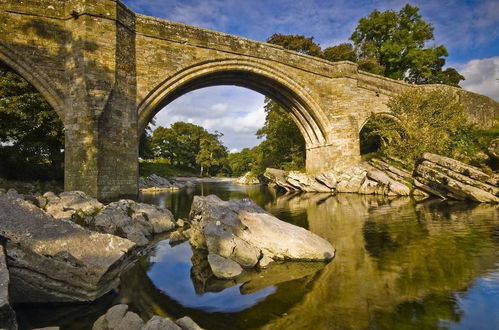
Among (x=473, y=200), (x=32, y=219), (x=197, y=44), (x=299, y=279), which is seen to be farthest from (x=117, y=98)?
(x=473, y=200)

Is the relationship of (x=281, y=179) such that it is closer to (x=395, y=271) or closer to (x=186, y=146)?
(x=395, y=271)

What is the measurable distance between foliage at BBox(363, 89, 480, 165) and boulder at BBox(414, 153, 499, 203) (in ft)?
10.1

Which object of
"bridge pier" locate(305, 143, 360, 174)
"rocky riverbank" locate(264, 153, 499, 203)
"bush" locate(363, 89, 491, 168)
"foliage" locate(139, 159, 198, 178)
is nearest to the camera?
"rocky riverbank" locate(264, 153, 499, 203)

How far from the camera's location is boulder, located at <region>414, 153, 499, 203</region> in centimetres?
1230

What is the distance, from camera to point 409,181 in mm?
16984

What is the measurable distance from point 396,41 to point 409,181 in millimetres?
23421

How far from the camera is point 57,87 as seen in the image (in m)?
12.0

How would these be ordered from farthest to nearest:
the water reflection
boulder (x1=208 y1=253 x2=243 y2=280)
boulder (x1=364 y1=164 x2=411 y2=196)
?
boulder (x1=364 y1=164 x2=411 y2=196)
boulder (x1=208 y1=253 x2=243 y2=280)
the water reflection

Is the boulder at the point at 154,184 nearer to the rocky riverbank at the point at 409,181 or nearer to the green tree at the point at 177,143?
the rocky riverbank at the point at 409,181

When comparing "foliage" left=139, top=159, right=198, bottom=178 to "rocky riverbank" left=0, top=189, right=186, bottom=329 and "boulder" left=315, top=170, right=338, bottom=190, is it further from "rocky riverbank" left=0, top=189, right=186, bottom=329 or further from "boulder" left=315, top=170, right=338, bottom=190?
"rocky riverbank" left=0, top=189, right=186, bottom=329

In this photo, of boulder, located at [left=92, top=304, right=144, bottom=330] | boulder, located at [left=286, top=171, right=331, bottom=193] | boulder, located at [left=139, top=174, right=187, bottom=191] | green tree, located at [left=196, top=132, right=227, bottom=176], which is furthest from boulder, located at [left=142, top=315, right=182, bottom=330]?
green tree, located at [left=196, top=132, right=227, bottom=176]

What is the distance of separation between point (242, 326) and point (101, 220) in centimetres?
495

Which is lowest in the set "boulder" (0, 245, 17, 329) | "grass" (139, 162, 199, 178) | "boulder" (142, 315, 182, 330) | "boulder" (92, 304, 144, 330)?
"boulder" (92, 304, 144, 330)

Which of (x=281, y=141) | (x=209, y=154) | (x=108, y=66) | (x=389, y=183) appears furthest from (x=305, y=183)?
(x=209, y=154)
